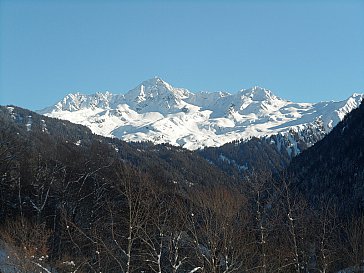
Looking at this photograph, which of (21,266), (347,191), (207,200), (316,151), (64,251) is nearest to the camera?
(21,266)

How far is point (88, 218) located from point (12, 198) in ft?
24.9

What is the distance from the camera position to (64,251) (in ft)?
116

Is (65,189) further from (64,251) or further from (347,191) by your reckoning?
(347,191)

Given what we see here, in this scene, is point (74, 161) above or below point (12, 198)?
above

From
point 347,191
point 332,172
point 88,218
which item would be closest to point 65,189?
point 88,218

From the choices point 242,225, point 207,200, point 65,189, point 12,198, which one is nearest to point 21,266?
point 207,200

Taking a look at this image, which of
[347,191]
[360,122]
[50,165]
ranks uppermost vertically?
[360,122]

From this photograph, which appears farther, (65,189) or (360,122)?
(360,122)

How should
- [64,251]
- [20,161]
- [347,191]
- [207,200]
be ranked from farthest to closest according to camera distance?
[347,191]
[20,161]
[64,251]
[207,200]

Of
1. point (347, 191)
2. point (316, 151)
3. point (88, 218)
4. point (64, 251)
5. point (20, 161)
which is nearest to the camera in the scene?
point (64, 251)

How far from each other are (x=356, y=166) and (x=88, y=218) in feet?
340

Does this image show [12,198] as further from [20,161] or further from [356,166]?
[356,166]

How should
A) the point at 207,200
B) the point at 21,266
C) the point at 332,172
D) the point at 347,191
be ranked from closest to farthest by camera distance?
the point at 21,266 < the point at 207,200 < the point at 347,191 < the point at 332,172

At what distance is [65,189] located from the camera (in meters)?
37.6
